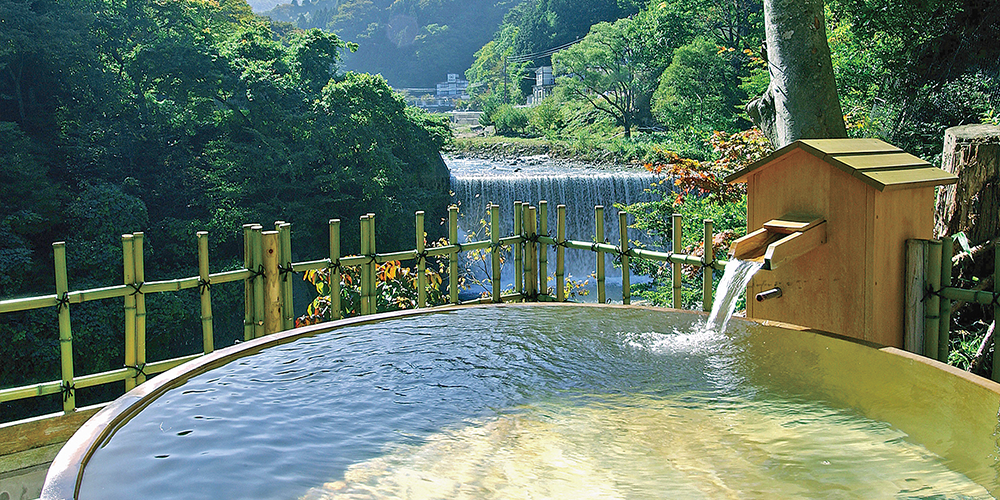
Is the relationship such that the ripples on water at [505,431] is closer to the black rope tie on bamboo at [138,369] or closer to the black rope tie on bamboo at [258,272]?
the black rope tie on bamboo at [258,272]

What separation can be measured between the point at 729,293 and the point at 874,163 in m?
0.62

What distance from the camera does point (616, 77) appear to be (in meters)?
27.0

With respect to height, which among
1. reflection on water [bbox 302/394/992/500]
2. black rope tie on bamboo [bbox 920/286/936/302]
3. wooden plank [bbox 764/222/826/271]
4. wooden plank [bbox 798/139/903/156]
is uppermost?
wooden plank [bbox 798/139/903/156]

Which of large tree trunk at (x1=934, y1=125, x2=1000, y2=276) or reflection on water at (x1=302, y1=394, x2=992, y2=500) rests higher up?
large tree trunk at (x1=934, y1=125, x2=1000, y2=276)

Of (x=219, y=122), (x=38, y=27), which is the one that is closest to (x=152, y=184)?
(x=219, y=122)

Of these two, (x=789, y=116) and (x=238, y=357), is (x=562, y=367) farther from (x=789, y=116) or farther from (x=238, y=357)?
(x=789, y=116)

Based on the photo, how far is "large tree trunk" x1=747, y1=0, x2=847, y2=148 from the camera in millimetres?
4371

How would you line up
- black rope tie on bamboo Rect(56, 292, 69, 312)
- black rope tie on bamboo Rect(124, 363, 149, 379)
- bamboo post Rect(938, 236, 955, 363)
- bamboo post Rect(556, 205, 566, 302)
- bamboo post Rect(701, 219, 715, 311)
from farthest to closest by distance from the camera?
bamboo post Rect(556, 205, 566, 302), bamboo post Rect(701, 219, 715, 311), black rope tie on bamboo Rect(124, 363, 149, 379), black rope tie on bamboo Rect(56, 292, 69, 312), bamboo post Rect(938, 236, 955, 363)

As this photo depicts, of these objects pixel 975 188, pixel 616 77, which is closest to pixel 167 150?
pixel 616 77

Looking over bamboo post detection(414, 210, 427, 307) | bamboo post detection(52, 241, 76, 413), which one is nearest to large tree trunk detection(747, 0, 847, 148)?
bamboo post detection(414, 210, 427, 307)

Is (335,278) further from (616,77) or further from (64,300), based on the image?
(616,77)

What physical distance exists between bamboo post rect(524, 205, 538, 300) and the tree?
21.9 m

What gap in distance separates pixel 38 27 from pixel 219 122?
145 inches

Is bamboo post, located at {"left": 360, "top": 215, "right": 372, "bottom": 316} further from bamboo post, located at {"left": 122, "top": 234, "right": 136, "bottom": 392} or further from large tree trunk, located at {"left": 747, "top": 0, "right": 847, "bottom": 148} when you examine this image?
large tree trunk, located at {"left": 747, "top": 0, "right": 847, "bottom": 148}
